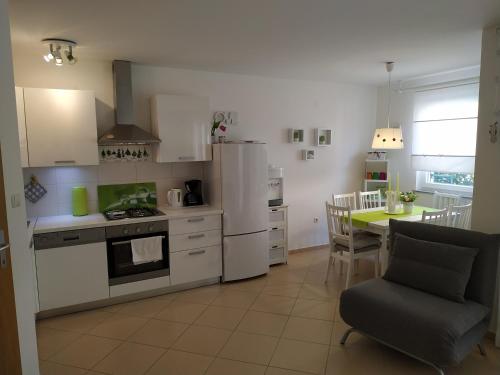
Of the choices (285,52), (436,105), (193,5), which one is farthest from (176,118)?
(436,105)

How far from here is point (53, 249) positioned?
10.0 feet

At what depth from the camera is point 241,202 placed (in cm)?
384

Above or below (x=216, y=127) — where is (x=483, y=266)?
below

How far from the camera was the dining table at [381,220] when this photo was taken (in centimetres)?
343

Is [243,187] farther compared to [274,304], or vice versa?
[243,187]

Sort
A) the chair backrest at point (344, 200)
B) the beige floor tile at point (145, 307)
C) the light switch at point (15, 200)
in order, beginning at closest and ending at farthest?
the light switch at point (15, 200) < the beige floor tile at point (145, 307) < the chair backrest at point (344, 200)

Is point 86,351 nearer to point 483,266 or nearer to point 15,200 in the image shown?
point 15,200

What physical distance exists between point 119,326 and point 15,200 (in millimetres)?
1533

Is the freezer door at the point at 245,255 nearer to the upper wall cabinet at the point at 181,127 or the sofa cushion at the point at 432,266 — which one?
the upper wall cabinet at the point at 181,127

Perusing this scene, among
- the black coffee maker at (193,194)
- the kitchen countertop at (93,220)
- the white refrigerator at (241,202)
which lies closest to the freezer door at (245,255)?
the white refrigerator at (241,202)

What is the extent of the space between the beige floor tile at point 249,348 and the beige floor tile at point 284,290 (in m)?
0.83

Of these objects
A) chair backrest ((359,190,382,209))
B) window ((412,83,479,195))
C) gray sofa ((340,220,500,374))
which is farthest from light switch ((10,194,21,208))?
window ((412,83,479,195))

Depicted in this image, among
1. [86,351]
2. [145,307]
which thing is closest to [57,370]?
[86,351]

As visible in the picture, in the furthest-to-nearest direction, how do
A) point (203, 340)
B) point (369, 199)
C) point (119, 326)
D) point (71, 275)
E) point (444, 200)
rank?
point (369, 199) < point (444, 200) < point (71, 275) < point (119, 326) < point (203, 340)
